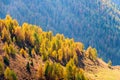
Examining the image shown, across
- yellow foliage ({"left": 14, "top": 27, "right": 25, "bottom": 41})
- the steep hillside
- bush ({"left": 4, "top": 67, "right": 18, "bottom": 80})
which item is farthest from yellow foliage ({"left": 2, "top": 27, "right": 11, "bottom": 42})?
bush ({"left": 4, "top": 67, "right": 18, "bottom": 80})

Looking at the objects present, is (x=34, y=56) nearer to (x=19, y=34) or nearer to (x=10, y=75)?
(x=19, y=34)

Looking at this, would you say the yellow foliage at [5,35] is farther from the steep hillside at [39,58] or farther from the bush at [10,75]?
the bush at [10,75]

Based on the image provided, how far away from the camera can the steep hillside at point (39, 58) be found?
9488cm

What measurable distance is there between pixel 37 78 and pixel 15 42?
3094 centimetres

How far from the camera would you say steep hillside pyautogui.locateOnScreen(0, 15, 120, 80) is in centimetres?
9488

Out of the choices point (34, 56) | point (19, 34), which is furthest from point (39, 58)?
point (19, 34)

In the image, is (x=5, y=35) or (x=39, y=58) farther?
(x=39, y=58)

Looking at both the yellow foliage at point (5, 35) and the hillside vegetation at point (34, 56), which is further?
the yellow foliage at point (5, 35)

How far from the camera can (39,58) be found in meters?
119

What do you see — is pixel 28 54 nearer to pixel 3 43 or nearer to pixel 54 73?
pixel 3 43

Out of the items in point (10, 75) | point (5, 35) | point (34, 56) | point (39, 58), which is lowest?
point (10, 75)

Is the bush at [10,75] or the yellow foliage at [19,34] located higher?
the yellow foliage at [19,34]

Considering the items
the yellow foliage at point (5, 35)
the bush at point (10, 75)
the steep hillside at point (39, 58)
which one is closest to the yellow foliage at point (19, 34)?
the steep hillside at point (39, 58)

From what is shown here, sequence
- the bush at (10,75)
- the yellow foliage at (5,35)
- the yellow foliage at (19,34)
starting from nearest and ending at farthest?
the bush at (10,75)
the yellow foliage at (5,35)
the yellow foliage at (19,34)
